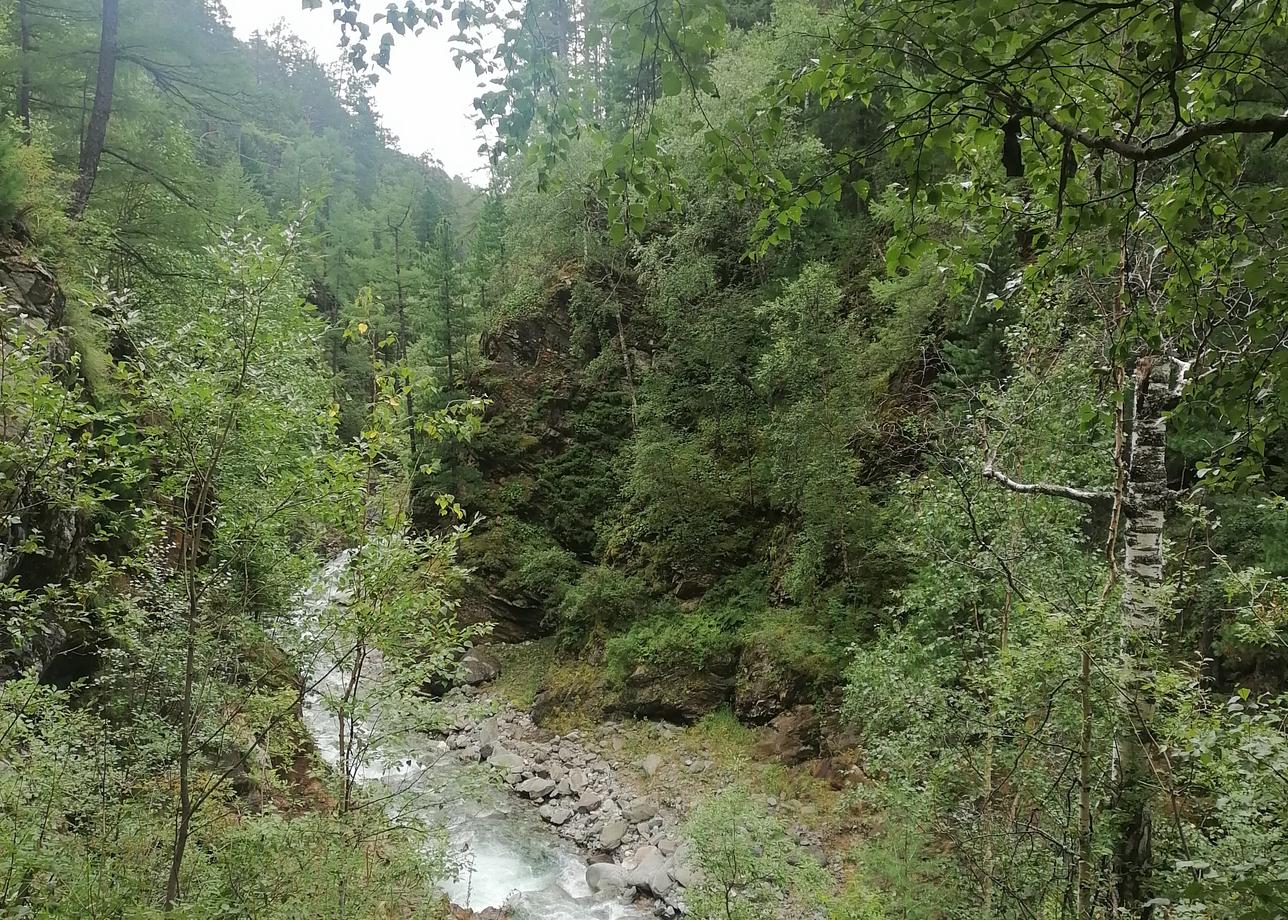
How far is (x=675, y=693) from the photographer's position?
13258mm

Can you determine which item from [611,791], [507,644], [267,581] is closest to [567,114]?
[267,581]

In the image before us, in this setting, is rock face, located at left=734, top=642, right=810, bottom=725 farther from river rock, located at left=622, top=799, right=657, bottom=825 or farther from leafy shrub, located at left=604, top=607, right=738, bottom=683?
river rock, located at left=622, top=799, right=657, bottom=825

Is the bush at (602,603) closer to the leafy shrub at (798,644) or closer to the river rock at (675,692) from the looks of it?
the river rock at (675,692)

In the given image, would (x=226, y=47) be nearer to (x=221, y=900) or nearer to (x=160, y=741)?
(x=160, y=741)

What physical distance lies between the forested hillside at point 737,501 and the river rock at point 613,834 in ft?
0.63

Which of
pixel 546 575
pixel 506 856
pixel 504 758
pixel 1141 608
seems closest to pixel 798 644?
pixel 506 856

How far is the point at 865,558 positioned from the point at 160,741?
9.85 meters

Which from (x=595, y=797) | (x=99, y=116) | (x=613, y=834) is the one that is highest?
(x=99, y=116)

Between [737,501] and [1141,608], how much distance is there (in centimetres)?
1113

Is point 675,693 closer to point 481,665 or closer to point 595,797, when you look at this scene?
point 595,797

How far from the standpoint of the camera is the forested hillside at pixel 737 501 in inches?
79.4

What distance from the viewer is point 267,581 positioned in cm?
527

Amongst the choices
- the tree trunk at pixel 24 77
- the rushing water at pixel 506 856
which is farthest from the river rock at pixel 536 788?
the tree trunk at pixel 24 77

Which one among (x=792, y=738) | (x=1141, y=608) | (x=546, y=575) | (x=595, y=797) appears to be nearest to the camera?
(x=1141, y=608)
